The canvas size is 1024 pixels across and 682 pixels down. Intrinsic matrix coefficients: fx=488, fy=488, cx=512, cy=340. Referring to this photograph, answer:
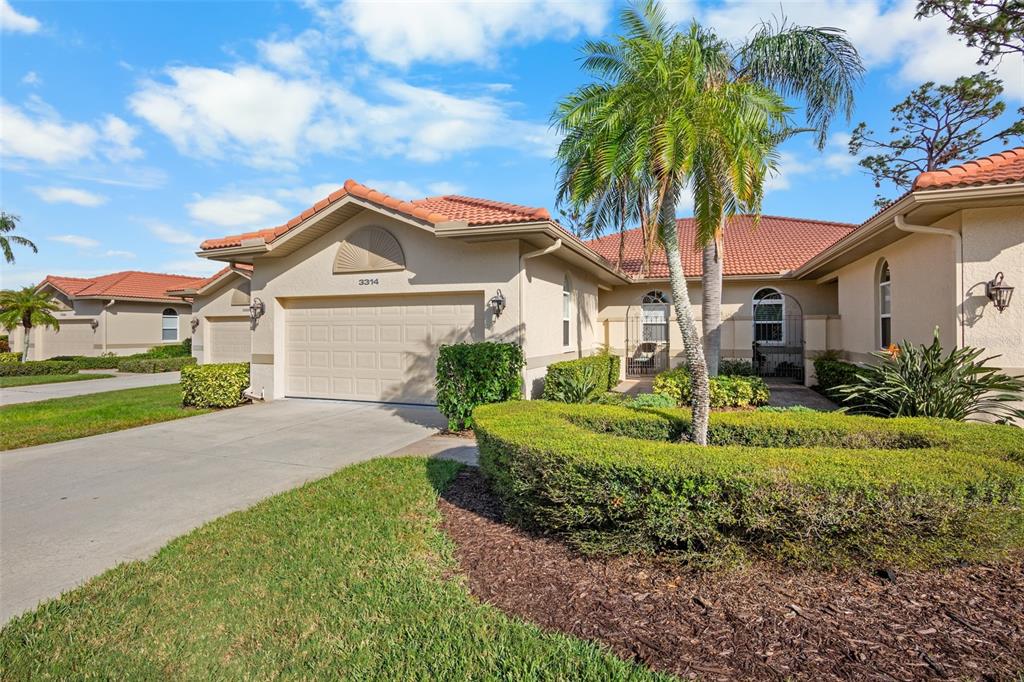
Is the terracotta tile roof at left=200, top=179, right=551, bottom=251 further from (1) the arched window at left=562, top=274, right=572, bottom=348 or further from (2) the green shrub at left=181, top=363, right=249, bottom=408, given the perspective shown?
(2) the green shrub at left=181, top=363, right=249, bottom=408

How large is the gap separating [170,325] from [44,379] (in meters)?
8.84

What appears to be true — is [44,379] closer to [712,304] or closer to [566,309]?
[566,309]

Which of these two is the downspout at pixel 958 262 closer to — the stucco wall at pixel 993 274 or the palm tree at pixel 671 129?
the stucco wall at pixel 993 274

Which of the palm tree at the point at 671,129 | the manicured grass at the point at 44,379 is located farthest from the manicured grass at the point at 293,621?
the manicured grass at the point at 44,379

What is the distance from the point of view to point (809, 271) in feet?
45.5

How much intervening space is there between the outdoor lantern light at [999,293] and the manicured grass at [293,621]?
8427mm

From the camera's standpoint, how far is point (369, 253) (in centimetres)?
1064

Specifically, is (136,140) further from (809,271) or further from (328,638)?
(809,271)

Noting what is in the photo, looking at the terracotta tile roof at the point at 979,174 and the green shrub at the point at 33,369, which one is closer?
the terracotta tile roof at the point at 979,174

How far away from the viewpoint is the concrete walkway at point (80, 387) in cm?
1391

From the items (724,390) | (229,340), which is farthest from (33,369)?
(724,390)

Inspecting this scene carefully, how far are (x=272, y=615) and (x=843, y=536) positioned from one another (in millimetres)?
3726

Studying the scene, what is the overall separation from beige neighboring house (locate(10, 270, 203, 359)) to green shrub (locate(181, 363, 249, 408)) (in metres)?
17.2

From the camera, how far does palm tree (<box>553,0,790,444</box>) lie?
199 inches
